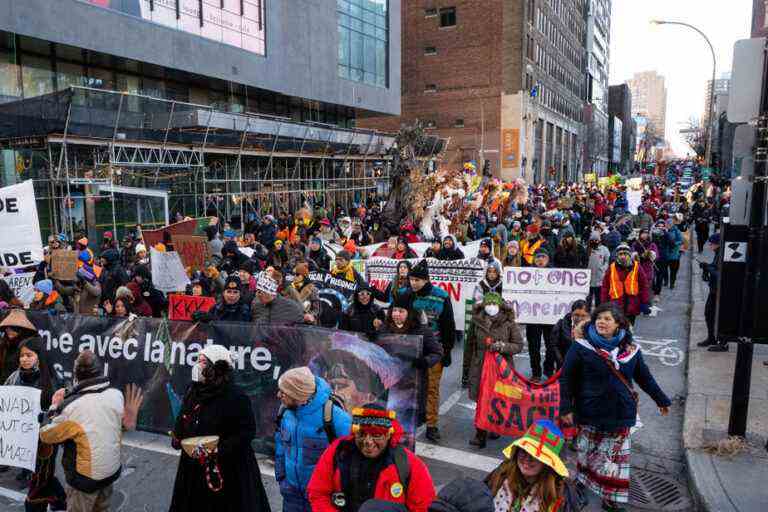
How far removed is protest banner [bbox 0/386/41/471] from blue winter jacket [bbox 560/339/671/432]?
4.21 meters

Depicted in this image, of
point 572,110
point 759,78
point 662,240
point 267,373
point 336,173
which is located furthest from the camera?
point 572,110

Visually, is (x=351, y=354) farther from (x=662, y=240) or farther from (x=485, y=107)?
(x=485, y=107)

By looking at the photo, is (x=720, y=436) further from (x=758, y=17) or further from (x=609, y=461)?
(x=758, y=17)

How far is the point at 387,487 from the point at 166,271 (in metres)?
8.01

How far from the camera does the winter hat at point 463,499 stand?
7.00 feet

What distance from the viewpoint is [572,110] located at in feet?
273

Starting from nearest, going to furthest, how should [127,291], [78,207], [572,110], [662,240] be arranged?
[127,291] → [662,240] → [78,207] → [572,110]

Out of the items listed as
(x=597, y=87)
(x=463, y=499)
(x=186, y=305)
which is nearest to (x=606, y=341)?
(x=463, y=499)

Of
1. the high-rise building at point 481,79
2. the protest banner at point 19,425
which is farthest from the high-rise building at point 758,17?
the protest banner at point 19,425

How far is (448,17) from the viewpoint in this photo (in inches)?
2307

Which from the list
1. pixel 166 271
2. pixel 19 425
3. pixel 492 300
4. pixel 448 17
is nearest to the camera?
pixel 19 425

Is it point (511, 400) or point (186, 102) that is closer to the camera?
point (511, 400)

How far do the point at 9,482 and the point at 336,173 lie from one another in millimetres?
31340

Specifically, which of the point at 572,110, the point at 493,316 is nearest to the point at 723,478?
the point at 493,316
